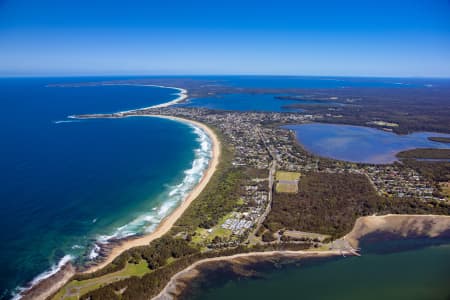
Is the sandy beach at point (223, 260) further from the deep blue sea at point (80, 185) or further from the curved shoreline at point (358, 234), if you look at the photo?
the deep blue sea at point (80, 185)

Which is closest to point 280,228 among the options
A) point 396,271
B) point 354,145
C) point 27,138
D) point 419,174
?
point 396,271

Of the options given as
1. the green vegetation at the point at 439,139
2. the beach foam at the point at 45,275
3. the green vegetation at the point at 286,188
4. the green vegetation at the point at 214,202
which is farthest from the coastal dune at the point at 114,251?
the green vegetation at the point at 439,139

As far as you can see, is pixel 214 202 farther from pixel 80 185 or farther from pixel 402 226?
pixel 402 226

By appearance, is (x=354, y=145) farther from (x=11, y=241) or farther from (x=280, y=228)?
(x=11, y=241)

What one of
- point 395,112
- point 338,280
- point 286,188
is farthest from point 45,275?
point 395,112

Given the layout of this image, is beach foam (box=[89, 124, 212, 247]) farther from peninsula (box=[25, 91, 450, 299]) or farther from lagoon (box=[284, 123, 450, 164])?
lagoon (box=[284, 123, 450, 164])
